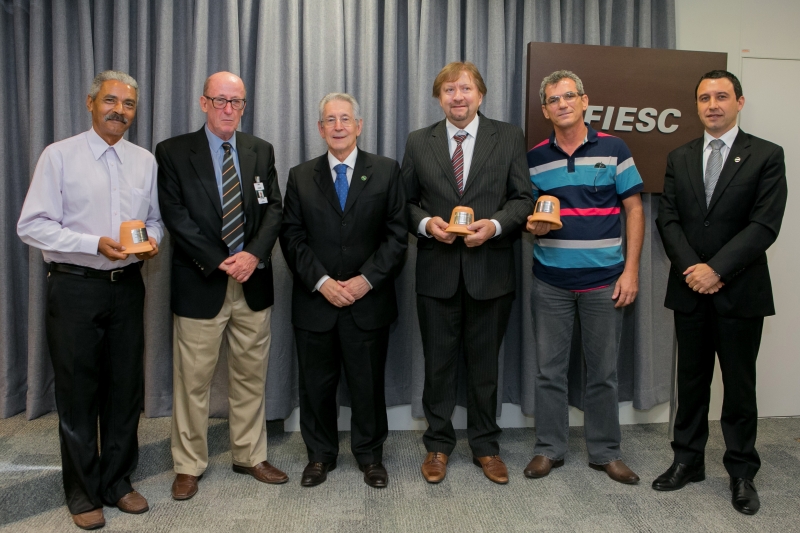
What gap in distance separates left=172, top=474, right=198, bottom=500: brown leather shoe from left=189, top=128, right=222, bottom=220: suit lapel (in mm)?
1237

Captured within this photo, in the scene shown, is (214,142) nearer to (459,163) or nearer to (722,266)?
(459,163)

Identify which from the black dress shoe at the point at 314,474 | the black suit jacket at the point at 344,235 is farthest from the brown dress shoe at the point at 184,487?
the black suit jacket at the point at 344,235

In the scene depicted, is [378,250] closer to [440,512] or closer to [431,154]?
[431,154]

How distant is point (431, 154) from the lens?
3.00m

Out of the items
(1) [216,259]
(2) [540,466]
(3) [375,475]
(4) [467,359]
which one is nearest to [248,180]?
(1) [216,259]

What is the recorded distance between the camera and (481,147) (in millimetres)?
2971

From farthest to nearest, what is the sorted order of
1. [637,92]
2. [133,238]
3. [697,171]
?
1. [637,92]
2. [697,171]
3. [133,238]

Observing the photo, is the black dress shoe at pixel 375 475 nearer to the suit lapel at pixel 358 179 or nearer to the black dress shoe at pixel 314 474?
the black dress shoe at pixel 314 474

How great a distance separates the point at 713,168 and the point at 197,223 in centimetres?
239

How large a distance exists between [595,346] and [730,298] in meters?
0.64

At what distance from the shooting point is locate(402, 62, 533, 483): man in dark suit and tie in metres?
2.94

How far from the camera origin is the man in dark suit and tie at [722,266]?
2.71 m

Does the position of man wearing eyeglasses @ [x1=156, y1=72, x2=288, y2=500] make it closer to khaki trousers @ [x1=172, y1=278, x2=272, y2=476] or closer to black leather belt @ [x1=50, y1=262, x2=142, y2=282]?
khaki trousers @ [x1=172, y1=278, x2=272, y2=476]

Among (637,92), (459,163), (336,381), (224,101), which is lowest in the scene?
(336,381)
